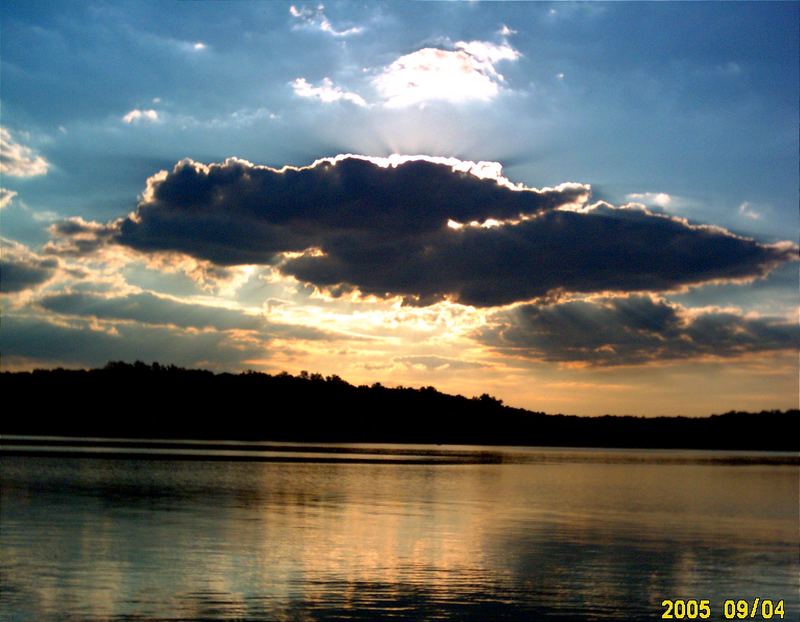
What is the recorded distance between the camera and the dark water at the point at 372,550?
21.8 m


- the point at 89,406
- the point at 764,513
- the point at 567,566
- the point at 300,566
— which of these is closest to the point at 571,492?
the point at 764,513

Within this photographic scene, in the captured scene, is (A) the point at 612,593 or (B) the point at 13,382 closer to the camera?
(A) the point at 612,593

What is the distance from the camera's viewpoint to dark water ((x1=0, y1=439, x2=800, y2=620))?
71.5 ft

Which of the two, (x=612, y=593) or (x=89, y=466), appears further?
(x=89, y=466)

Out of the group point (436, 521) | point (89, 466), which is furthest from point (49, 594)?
point (89, 466)

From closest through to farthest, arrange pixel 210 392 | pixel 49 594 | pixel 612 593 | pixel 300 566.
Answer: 1. pixel 49 594
2. pixel 612 593
3. pixel 300 566
4. pixel 210 392

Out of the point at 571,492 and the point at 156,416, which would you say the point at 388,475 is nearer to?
the point at 571,492

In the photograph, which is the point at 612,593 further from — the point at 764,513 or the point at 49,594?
the point at 764,513

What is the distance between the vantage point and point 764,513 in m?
47.1

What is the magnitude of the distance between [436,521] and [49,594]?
19.6 meters

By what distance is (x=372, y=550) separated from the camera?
2988cm

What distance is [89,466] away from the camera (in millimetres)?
69688

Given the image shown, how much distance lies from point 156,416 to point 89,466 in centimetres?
11220

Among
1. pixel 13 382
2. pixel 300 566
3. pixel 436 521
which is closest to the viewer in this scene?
pixel 300 566
